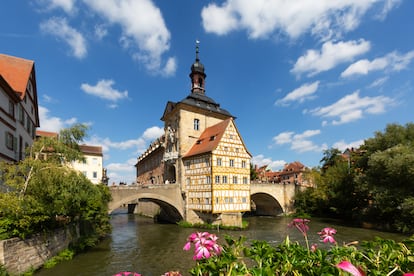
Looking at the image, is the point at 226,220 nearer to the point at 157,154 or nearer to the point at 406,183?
the point at 406,183

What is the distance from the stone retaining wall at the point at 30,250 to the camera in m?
8.16

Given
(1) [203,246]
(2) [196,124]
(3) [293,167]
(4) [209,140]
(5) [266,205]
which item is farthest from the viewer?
(3) [293,167]

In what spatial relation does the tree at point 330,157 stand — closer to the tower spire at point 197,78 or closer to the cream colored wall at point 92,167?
the tower spire at point 197,78

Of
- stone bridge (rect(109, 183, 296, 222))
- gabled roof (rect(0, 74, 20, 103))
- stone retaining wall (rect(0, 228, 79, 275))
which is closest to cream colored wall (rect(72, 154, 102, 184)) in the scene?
stone bridge (rect(109, 183, 296, 222))

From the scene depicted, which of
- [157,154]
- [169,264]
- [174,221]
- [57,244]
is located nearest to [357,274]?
[169,264]

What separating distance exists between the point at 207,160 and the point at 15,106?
13944mm

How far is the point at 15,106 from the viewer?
555 inches

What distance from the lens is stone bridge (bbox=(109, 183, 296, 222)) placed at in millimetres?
19948

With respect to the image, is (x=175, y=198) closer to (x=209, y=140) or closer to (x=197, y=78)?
(x=209, y=140)

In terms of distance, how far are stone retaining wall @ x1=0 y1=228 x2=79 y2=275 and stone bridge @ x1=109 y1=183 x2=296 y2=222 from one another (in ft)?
26.0

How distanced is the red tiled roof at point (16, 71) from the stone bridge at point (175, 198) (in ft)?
31.5

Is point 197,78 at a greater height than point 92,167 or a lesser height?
greater

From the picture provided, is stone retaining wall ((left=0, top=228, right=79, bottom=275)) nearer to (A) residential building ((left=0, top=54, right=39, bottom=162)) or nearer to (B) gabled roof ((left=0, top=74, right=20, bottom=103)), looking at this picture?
(A) residential building ((left=0, top=54, right=39, bottom=162))

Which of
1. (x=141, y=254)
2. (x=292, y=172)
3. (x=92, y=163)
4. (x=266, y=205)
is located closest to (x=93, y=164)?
(x=92, y=163)
